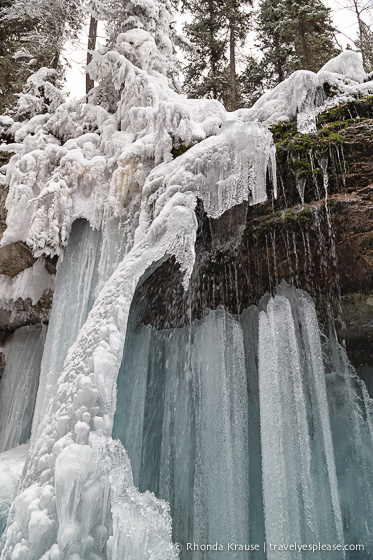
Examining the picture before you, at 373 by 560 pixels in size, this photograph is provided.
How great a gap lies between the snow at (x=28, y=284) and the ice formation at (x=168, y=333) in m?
0.19

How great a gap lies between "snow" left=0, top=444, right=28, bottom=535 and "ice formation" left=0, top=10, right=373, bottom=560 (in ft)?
2.05

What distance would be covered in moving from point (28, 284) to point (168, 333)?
9.42 feet

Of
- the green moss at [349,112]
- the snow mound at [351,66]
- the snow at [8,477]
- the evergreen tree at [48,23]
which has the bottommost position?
the snow at [8,477]

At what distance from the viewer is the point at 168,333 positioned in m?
6.51

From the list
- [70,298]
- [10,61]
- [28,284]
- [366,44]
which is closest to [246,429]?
[70,298]

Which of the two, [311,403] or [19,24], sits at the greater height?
[19,24]

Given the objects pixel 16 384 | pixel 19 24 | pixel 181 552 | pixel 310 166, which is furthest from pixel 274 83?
pixel 181 552

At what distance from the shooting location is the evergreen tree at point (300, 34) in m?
11.1

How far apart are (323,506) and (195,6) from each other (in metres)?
14.6

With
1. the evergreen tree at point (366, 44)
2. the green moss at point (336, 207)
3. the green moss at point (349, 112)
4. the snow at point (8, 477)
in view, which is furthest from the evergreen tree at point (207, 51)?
the snow at point (8, 477)

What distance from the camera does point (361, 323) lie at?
610 centimetres

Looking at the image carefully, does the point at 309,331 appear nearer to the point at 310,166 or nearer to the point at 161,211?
the point at 310,166

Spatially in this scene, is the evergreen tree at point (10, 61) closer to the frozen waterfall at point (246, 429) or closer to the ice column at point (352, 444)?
the frozen waterfall at point (246, 429)

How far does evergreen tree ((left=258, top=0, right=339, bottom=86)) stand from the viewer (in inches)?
437
